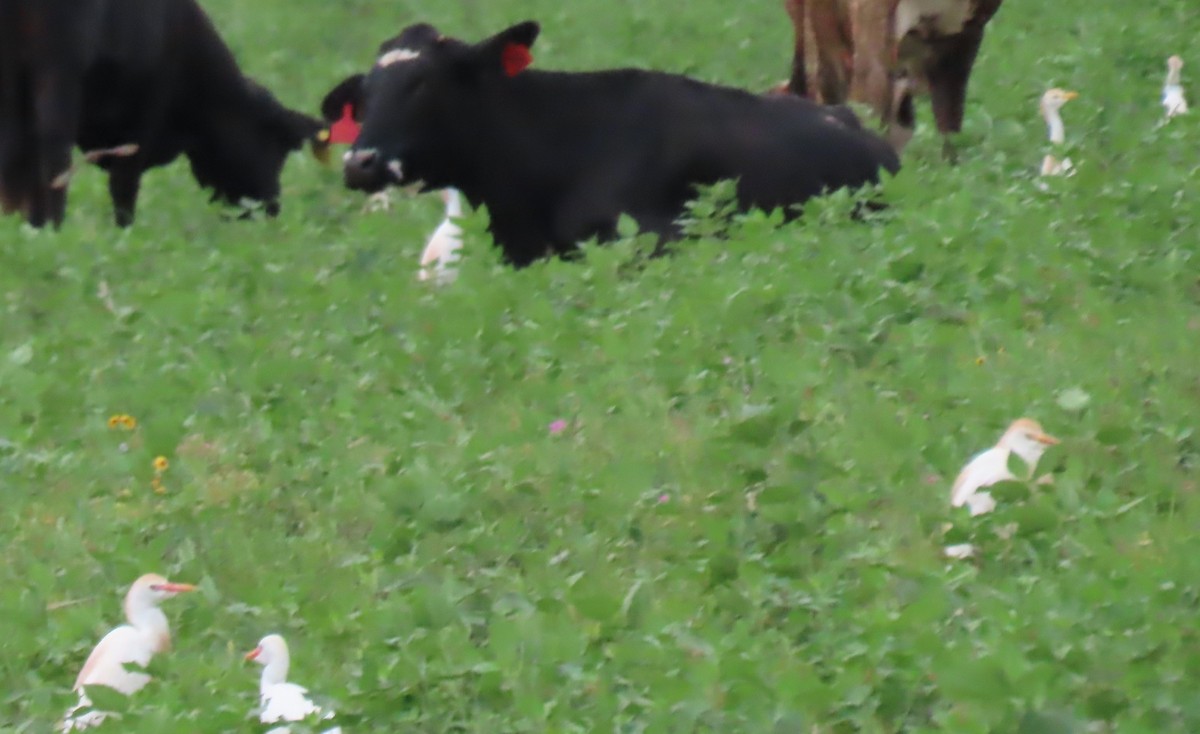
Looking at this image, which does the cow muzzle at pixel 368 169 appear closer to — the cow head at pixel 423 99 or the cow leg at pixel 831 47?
the cow head at pixel 423 99

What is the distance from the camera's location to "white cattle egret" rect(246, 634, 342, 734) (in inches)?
154

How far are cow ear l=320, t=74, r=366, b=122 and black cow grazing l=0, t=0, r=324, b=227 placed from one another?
144cm

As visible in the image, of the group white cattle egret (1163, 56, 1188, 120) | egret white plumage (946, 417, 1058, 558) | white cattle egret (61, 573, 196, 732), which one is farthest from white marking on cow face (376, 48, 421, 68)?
egret white plumage (946, 417, 1058, 558)

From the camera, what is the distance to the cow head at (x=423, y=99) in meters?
8.60

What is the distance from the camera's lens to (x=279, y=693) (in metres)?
4.01

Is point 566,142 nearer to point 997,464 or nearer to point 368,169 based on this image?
point 368,169

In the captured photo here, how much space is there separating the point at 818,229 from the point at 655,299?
81cm

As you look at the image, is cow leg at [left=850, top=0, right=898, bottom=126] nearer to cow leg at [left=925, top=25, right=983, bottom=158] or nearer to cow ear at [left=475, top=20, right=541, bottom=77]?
cow leg at [left=925, top=25, right=983, bottom=158]

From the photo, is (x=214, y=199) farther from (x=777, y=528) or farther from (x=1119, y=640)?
(x=1119, y=640)

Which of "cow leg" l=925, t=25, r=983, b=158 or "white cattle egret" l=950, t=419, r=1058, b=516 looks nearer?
"white cattle egret" l=950, t=419, r=1058, b=516

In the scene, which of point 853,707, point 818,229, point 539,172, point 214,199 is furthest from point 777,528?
point 214,199

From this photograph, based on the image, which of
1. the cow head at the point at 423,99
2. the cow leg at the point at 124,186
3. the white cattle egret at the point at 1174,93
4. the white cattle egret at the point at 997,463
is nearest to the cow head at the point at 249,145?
the cow leg at the point at 124,186

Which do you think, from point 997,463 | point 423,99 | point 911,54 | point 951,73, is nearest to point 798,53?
point 911,54

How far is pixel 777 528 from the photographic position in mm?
4543
